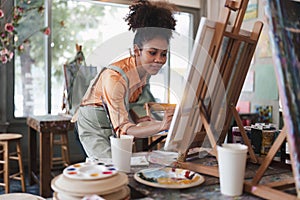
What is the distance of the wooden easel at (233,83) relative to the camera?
0.98 metres

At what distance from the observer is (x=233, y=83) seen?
1.24m

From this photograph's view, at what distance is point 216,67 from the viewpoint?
3.72 feet

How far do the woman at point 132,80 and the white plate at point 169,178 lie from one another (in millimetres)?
248

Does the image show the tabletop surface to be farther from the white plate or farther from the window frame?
the window frame

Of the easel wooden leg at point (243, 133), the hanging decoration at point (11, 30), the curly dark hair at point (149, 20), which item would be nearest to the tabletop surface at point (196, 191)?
the easel wooden leg at point (243, 133)

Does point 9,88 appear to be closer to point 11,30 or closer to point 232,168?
point 11,30

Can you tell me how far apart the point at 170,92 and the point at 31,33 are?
3.27 meters

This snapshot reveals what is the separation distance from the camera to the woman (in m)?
1.38

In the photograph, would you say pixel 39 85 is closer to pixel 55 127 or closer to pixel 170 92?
pixel 55 127

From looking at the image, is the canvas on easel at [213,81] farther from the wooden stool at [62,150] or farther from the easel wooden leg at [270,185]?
the wooden stool at [62,150]

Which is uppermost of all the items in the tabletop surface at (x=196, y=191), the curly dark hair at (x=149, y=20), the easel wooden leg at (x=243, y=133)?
the curly dark hair at (x=149, y=20)

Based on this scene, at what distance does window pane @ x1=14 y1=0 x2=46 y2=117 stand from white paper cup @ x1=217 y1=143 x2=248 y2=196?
3661mm

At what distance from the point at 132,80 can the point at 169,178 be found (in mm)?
541

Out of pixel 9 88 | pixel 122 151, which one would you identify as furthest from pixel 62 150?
pixel 122 151
